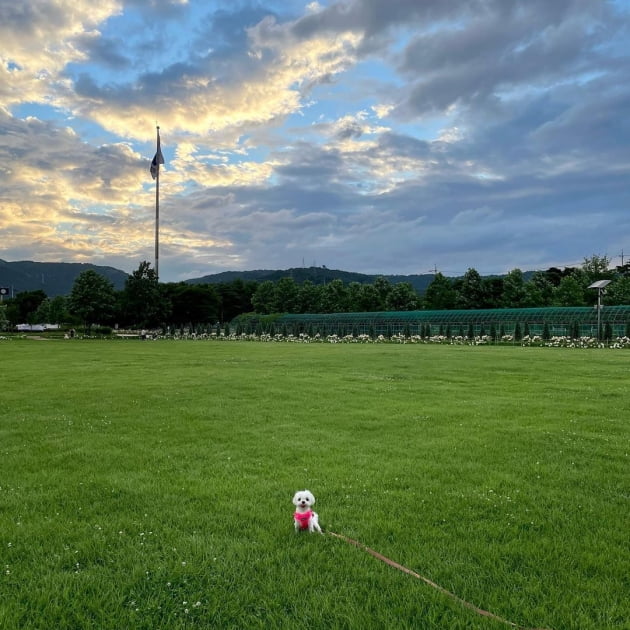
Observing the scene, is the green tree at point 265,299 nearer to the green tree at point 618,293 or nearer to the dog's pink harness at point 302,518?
the green tree at point 618,293

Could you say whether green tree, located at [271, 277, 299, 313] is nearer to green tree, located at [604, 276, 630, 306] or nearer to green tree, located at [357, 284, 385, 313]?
green tree, located at [357, 284, 385, 313]

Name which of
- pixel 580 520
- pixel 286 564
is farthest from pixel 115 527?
pixel 580 520

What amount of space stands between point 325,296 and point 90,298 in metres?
36.4

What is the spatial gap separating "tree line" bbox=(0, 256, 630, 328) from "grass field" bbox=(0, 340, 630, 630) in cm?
5831

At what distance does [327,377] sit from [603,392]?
8144 mm

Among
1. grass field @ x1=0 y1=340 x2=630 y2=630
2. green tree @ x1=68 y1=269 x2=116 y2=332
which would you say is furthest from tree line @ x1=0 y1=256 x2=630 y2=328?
grass field @ x1=0 y1=340 x2=630 y2=630

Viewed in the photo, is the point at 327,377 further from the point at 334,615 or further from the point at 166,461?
the point at 334,615

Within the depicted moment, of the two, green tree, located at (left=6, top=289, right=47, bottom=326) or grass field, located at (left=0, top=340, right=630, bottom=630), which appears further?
green tree, located at (left=6, top=289, right=47, bottom=326)

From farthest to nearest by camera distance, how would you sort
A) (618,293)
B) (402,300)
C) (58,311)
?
(58,311), (402,300), (618,293)

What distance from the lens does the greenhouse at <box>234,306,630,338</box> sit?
148 feet

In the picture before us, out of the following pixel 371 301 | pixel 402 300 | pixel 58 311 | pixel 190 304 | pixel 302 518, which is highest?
pixel 402 300

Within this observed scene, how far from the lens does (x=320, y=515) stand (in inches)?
204

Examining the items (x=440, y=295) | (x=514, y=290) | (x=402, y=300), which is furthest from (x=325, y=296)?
(x=514, y=290)

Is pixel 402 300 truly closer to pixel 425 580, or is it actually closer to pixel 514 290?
pixel 514 290
